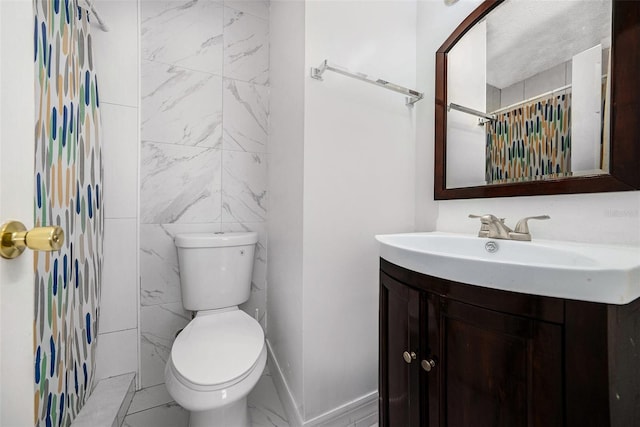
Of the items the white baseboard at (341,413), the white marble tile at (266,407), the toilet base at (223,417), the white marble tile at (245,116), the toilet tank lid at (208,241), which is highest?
the white marble tile at (245,116)

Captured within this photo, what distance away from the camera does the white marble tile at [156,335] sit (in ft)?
4.56

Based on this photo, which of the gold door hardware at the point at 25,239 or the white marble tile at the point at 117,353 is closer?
the gold door hardware at the point at 25,239

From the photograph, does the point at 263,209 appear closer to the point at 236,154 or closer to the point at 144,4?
the point at 236,154

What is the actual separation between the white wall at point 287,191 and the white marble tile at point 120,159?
0.73 metres

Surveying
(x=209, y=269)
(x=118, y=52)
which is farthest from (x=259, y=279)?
(x=118, y=52)

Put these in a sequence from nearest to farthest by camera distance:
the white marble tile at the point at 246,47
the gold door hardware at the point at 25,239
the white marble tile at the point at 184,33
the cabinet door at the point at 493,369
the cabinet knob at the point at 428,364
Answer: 1. the gold door hardware at the point at 25,239
2. the cabinet door at the point at 493,369
3. the cabinet knob at the point at 428,364
4. the white marble tile at the point at 184,33
5. the white marble tile at the point at 246,47

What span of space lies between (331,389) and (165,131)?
5.15 ft

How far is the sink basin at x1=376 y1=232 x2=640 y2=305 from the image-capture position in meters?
0.43

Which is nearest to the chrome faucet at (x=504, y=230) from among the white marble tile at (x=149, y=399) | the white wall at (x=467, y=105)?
the white wall at (x=467, y=105)

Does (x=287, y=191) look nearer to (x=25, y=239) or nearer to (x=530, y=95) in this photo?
(x=25, y=239)

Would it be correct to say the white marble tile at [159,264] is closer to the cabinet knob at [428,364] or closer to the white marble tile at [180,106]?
the white marble tile at [180,106]

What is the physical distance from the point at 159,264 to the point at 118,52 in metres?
1.13

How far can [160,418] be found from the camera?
121 cm

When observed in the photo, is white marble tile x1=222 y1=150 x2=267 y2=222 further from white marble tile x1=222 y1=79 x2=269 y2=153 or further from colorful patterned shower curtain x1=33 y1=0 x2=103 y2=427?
colorful patterned shower curtain x1=33 y1=0 x2=103 y2=427
